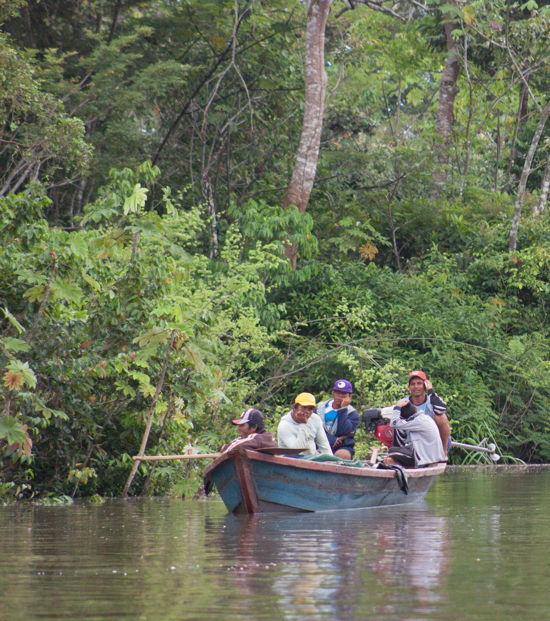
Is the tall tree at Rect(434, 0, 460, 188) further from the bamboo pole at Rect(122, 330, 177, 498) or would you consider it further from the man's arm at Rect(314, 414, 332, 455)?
the bamboo pole at Rect(122, 330, 177, 498)

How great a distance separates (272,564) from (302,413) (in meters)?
5.17

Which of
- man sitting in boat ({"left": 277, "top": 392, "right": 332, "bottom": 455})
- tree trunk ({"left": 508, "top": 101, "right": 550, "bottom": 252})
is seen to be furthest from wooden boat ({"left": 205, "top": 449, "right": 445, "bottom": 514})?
tree trunk ({"left": 508, "top": 101, "right": 550, "bottom": 252})

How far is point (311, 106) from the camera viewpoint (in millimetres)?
24891

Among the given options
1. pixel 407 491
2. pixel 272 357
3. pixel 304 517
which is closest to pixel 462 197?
pixel 272 357

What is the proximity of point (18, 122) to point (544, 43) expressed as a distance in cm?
1310

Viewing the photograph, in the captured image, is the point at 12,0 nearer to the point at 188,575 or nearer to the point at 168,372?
the point at 168,372

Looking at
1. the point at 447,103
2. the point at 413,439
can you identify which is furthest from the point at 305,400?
the point at 447,103

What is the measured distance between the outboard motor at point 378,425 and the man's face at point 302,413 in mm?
1766

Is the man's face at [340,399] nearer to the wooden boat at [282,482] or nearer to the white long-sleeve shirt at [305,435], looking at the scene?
the white long-sleeve shirt at [305,435]

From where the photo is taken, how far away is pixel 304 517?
1327cm

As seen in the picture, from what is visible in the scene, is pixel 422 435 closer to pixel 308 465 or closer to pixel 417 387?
pixel 417 387

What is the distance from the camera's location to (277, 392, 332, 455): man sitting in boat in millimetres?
13906

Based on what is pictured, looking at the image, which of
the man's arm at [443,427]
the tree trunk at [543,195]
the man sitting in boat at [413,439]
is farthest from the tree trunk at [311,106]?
the man sitting in boat at [413,439]

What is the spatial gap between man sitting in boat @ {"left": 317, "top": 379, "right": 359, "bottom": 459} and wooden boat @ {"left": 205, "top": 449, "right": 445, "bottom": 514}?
3.90ft
